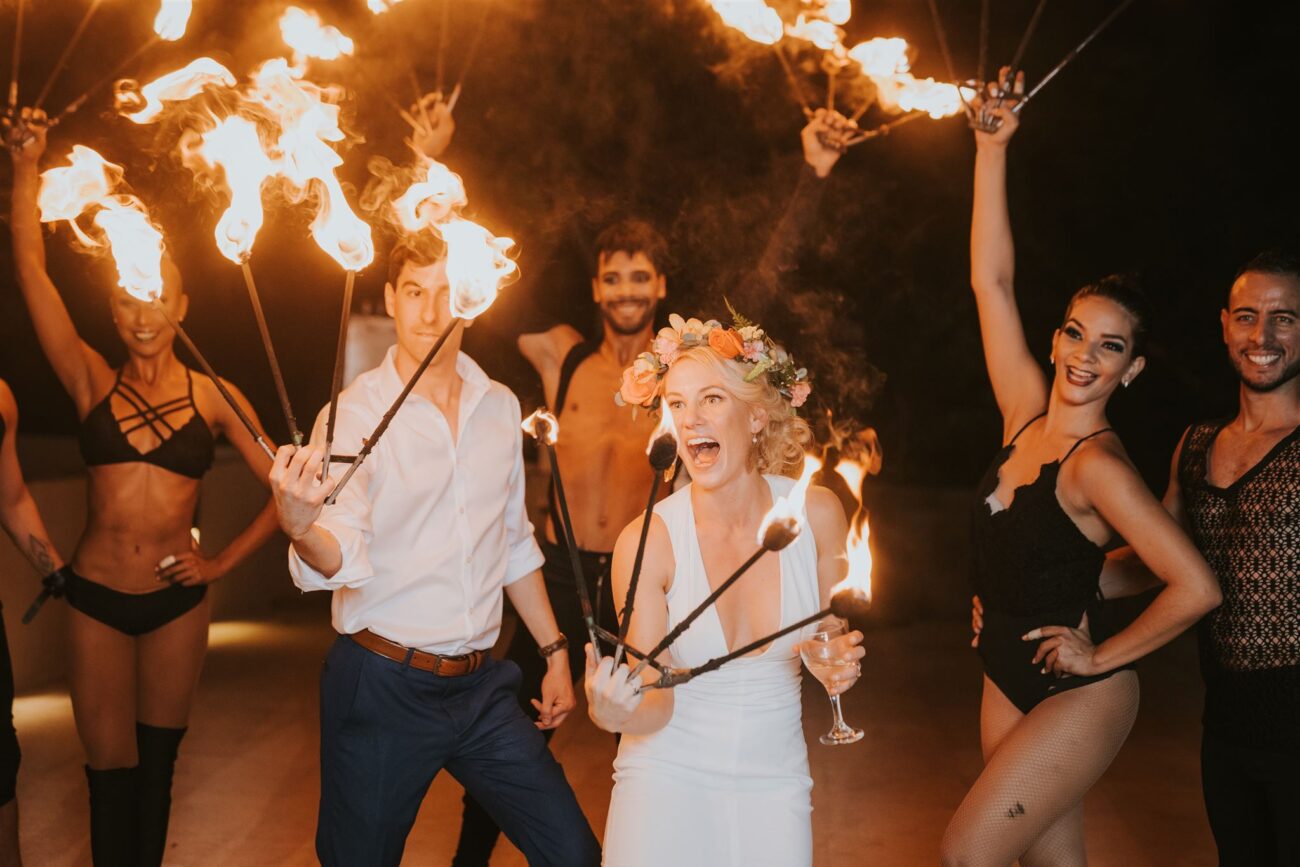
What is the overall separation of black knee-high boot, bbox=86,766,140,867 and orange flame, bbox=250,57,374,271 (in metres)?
2.00

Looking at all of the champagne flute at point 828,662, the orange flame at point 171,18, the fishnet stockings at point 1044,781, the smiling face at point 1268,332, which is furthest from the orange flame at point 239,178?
the smiling face at point 1268,332

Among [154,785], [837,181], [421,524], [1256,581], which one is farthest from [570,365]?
[837,181]

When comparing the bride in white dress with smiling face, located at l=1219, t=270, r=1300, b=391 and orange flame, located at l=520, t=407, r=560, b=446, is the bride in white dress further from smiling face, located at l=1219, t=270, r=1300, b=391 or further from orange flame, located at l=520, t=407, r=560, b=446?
smiling face, located at l=1219, t=270, r=1300, b=391

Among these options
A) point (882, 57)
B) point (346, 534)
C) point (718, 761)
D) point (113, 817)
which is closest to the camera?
point (718, 761)

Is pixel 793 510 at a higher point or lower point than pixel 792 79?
lower

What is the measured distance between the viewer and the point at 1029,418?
149 inches

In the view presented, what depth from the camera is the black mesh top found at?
3.22m

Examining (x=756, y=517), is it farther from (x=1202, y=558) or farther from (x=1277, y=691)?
(x=1277, y=691)

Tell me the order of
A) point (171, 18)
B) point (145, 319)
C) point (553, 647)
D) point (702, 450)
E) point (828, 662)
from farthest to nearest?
point (145, 319) → point (171, 18) → point (553, 647) → point (702, 450) → point (828, 662)

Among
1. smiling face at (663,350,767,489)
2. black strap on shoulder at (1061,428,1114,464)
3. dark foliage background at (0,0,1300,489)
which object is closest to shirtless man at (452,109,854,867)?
smiling face at (663,350,767,489)

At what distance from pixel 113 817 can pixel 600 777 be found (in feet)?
8.13

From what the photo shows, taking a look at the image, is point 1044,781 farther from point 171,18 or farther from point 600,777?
point 171,18

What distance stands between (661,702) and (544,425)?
2.36ft

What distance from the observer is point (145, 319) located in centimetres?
436
